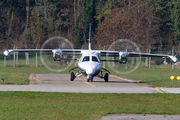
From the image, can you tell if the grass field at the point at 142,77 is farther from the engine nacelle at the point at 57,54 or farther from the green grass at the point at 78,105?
the green grass at the point at 78,105

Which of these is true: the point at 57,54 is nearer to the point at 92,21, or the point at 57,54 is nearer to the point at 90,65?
the point at 90,65

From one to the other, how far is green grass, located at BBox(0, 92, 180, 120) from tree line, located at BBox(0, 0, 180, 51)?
109 feet

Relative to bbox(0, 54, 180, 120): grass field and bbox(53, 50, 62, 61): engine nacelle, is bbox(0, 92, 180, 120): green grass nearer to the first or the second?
bbox(0, 54, 180, 120): grass field

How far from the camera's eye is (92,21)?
66562 millimetres

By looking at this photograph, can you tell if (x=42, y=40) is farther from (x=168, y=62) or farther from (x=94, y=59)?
(x=94, y=59)

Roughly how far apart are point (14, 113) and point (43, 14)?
61874 mm

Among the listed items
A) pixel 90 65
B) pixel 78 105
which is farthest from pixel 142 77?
pixel 78 105

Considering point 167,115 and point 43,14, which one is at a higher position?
point 43,14

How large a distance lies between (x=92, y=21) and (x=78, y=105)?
54230mm

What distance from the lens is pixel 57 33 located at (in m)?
62.9

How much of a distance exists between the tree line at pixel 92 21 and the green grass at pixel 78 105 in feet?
109

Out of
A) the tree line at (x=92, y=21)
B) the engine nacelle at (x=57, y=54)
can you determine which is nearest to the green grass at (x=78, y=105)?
the engine nacelle at (x=57, y=54)

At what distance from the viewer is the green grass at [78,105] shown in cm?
1123

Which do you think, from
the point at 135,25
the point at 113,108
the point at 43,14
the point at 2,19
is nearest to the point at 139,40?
the point at 135,25
